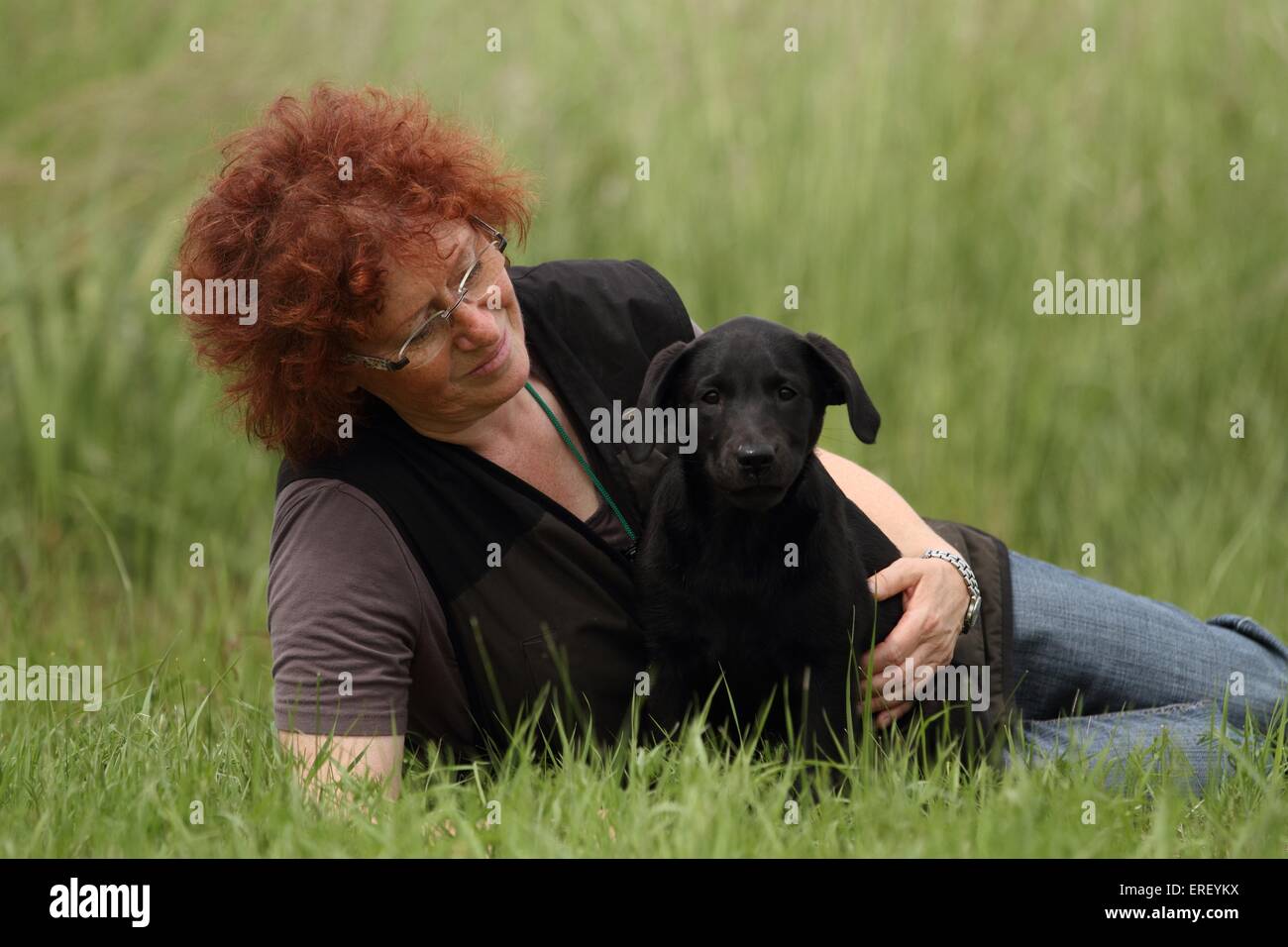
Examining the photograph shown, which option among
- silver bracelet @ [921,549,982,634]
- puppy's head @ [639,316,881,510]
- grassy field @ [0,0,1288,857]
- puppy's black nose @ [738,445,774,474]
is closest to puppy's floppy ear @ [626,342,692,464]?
puppy's head @ [639,316,881,510]

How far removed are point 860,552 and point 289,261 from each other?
4.10 feet

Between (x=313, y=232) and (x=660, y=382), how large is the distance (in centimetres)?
67

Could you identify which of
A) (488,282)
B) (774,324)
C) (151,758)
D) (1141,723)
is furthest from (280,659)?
(1141,723)

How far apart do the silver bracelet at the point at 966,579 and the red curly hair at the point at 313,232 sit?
113cm

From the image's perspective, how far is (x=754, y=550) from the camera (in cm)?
252

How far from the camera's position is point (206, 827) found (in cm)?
221

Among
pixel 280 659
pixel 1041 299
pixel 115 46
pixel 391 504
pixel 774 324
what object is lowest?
pixel 280 659

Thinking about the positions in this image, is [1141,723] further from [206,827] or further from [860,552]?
[206,827]

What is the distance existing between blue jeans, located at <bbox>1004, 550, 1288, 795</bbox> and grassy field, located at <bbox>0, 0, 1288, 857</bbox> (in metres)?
1.03

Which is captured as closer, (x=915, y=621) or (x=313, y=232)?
(x=313, y=232)

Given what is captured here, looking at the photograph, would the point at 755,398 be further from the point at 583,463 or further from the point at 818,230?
the point at 818,230

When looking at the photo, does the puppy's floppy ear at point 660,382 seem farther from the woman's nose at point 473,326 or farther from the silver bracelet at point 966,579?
the silver bracelet at point 966,579

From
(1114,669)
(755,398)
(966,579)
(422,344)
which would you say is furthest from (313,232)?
(1114,669)
